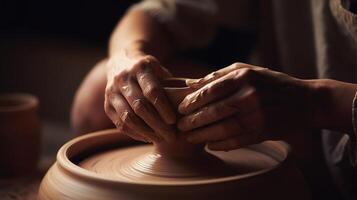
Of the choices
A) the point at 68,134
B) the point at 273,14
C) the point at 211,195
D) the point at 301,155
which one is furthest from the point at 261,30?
the point at 68,134

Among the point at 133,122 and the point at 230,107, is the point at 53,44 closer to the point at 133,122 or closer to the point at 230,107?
the point at 133,122

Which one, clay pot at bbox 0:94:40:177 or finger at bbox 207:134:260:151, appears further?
clay pot at bbox 0:94:40:177

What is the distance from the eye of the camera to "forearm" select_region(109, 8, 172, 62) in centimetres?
145

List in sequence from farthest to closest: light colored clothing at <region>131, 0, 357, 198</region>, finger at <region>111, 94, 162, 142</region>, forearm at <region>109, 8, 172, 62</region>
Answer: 1. forearm at <region>109, 8, 172, 62</region>
2. light colored clothing at <region>131, 0, 357, 198</region>
3. finger at <region>111, 94, 162, 142</region>

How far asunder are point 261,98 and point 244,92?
0.03 metres

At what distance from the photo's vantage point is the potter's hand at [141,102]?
99 centimetres

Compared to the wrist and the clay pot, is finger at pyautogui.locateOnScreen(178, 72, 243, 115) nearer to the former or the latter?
the wrist

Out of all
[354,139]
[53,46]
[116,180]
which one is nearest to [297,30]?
[354,139]

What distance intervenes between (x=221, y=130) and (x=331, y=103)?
0.69 ft

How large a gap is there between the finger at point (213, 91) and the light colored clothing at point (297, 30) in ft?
1.17

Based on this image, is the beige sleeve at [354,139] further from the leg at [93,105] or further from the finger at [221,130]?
the leg at [93,105]

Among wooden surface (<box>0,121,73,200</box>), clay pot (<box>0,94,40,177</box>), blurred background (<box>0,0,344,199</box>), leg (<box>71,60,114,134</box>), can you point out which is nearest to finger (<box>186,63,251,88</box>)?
leg (<box>71,60,114,134</box>)

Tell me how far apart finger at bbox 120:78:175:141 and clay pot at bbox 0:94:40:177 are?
0.70m

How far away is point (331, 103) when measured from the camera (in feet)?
3.31
